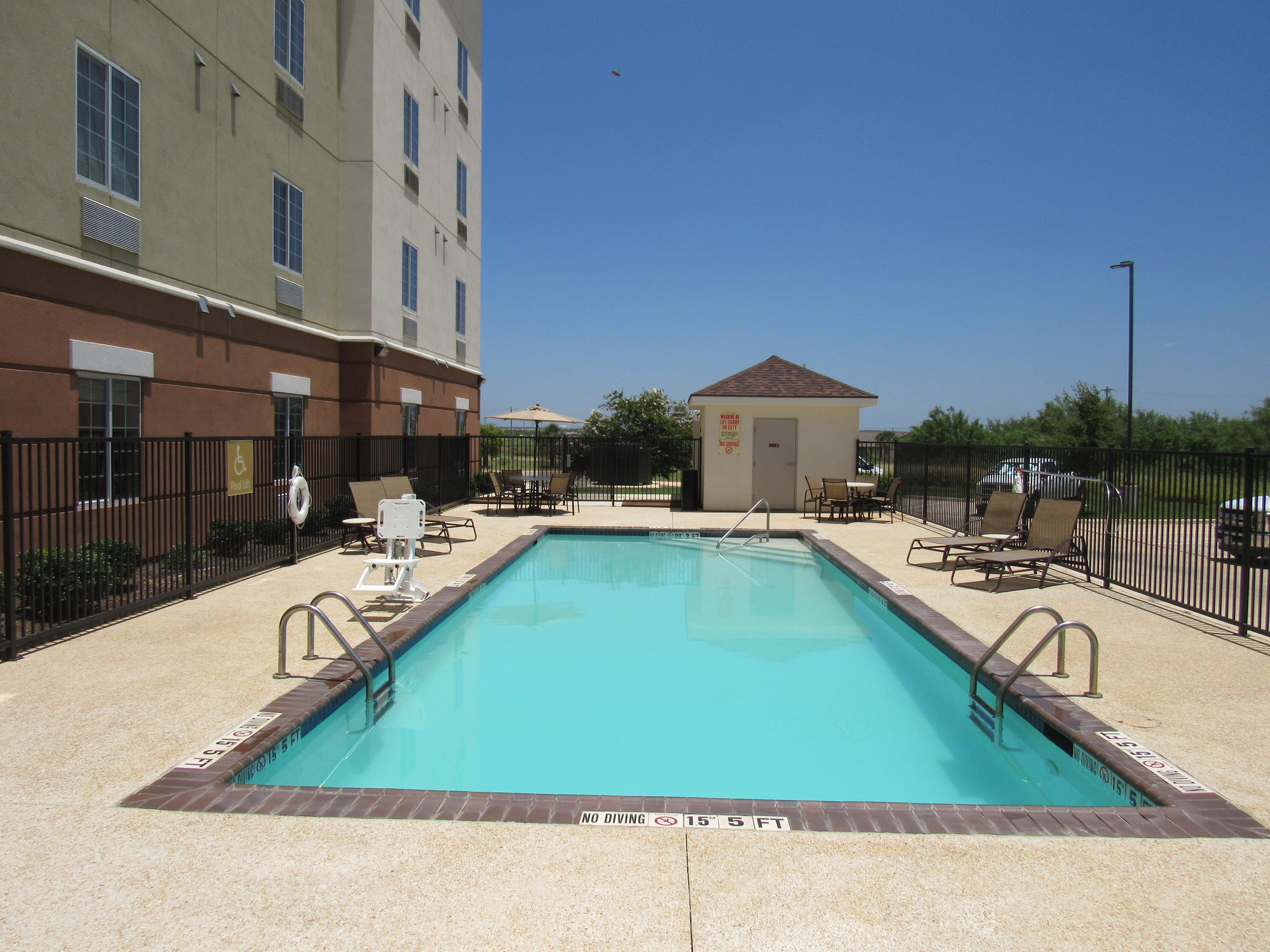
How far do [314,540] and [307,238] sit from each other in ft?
20.4

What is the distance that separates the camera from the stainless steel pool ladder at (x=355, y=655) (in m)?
5.50

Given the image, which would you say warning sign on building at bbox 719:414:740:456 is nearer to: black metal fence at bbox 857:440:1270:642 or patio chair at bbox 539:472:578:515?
patio chair at bbox 539:472:578:515

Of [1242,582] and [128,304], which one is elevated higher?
[128,304]

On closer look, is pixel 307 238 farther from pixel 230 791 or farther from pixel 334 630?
pixel 230 791

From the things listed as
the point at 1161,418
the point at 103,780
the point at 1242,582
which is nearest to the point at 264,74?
the point at 103,780

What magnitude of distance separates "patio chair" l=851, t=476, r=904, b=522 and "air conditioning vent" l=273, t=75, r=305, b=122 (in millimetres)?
13559

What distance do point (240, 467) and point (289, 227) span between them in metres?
6.36

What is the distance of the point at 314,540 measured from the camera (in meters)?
12.3

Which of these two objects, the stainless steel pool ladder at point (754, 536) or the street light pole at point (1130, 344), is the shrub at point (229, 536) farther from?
the street light pole at point (1130, 344)

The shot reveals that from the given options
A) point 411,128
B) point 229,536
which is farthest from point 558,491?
point 411,128

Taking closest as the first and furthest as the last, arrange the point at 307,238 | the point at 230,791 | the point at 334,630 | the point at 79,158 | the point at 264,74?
the point at 230,791 → the point at 334,630 → the point at 79,158 → the point at 264,74 → the point at 307,238

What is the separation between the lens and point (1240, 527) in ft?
30.6

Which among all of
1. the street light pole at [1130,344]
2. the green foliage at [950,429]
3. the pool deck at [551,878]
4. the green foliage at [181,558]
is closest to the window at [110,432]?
the green foliage at [181,558]

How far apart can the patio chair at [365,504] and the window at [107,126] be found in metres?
4.76
